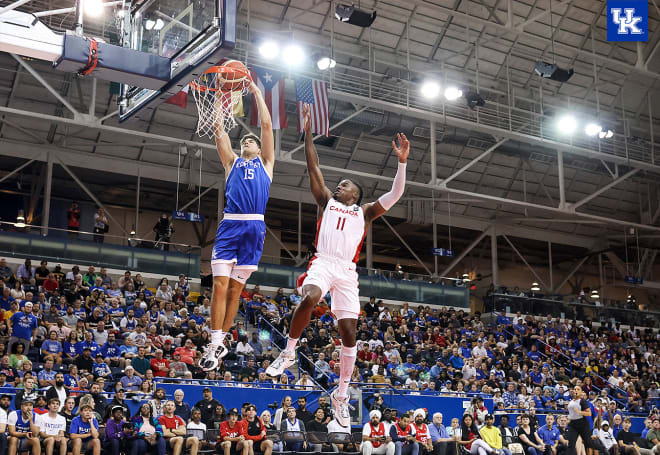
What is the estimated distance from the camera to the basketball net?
8156 millimetres

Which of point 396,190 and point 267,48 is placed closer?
point 396,190

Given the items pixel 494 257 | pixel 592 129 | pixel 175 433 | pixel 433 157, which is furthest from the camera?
pixel 494 257

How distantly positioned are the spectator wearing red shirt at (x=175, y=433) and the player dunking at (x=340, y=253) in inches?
265

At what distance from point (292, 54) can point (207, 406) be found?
1198cm

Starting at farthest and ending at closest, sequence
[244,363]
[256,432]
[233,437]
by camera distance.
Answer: [244,363] < [256,432] < [233,437]

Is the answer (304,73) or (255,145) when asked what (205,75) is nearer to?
(255,145)

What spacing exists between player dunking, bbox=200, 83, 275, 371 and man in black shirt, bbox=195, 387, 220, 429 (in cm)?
799

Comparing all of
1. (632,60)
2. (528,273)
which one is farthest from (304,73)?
(528,273)

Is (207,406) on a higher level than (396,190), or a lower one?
lower

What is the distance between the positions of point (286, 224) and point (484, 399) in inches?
732

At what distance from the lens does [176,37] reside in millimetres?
8773

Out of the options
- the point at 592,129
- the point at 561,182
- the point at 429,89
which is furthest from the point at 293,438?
the point at 592,129

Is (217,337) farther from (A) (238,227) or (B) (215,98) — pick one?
(B) (215,98)

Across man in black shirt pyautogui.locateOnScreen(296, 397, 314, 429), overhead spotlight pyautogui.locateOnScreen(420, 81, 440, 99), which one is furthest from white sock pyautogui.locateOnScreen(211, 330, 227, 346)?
overhead spotlight pyautogui.locateOnScreen(420, 81, 440, 99)
